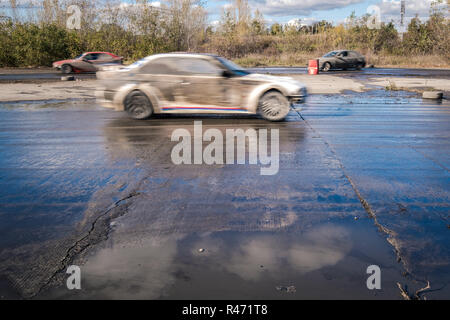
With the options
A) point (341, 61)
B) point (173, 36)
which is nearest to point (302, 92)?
point (341, 61)

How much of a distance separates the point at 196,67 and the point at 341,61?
2241 centimetres

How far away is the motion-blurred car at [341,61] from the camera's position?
98.0 ft

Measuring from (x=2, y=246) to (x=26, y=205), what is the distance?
3.50 feet

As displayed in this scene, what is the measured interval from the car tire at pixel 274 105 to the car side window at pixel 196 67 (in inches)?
52.7

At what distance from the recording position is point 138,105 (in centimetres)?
1041

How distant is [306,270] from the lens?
11.4ft

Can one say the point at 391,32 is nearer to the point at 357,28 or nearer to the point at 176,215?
the point at 357,28

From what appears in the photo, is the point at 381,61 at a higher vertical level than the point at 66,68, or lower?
higher

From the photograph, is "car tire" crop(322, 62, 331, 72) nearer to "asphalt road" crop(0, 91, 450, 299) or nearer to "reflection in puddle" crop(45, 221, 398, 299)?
"asphalt road" crop(0, 91, 450, 299)

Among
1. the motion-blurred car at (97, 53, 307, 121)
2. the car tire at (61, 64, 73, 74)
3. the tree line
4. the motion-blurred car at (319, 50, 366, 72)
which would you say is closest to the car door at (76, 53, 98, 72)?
the car tire at (61, 64, 73, 74)

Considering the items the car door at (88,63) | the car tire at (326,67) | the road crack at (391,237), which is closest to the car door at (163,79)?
the road crack at (391,237)

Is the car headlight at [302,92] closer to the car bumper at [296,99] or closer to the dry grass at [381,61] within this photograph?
the car bumper at [296,99]

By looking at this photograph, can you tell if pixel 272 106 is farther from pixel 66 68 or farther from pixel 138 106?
pixel 66 68

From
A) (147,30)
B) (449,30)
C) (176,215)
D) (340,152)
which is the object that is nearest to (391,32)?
(449,30)
